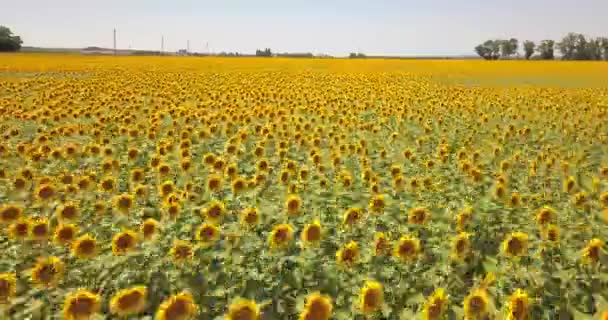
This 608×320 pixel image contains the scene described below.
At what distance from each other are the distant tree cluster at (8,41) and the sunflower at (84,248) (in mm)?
78575

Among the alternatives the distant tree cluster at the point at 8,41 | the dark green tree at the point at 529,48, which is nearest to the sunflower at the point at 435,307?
the distant tree cluster at the point at 8,41

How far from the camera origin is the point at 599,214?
4684 mm

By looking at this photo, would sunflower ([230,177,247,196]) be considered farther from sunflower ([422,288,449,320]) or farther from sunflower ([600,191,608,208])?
sunflower ([600,191,608,208])

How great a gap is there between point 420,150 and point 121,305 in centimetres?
631

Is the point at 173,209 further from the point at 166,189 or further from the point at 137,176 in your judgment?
the point at 137,176

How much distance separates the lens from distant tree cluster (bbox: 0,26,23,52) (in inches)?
2648

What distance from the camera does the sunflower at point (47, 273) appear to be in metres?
3.15

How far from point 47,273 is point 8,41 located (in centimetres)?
7938

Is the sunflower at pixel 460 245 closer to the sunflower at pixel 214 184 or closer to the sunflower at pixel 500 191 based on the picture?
the sunflower at pixel 500 191

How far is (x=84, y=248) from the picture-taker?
11.7 ft

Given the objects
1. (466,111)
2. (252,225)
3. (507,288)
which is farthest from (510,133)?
(252,225)

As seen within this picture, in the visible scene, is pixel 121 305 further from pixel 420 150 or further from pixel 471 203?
pixel 420 150

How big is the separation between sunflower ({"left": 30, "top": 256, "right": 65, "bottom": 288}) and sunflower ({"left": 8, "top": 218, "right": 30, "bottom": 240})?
0.73 meters

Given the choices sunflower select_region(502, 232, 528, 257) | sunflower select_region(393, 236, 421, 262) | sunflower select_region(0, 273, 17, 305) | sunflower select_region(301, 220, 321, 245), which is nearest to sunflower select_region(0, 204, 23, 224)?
sunflower select_region(0, 273, 17, 305)
